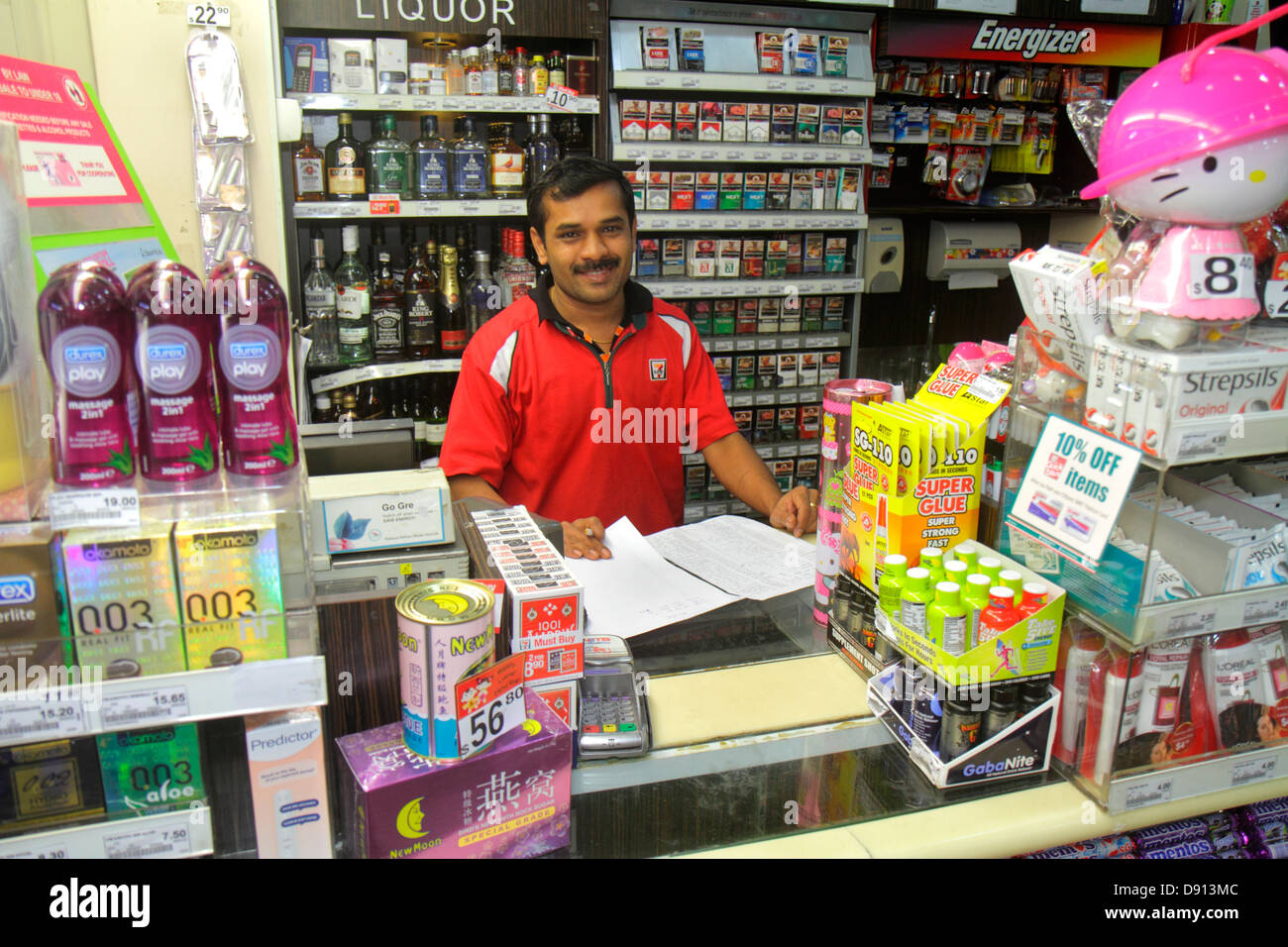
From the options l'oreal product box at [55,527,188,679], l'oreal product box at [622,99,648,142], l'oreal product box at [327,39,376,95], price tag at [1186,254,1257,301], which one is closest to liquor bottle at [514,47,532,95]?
l'oreal product box at [622,99,648,142]

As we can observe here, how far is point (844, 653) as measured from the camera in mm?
1615

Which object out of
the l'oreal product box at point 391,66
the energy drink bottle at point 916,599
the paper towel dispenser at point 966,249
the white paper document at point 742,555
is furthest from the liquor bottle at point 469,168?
the energy drink bottle at point 916,599

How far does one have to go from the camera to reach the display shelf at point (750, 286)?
385cm

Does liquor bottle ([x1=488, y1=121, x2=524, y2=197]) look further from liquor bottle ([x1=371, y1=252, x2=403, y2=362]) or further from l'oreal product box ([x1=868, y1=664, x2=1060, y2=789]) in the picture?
l'oreal product box ([x1=868, y1=664, x2=1060, y2=789])

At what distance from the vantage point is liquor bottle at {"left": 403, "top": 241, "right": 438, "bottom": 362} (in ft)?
11.5

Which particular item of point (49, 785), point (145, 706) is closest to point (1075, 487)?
point (145, 706)

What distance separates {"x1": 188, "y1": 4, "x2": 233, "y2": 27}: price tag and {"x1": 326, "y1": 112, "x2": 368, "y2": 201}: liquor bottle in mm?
556

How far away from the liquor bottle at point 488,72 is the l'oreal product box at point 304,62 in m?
0.53

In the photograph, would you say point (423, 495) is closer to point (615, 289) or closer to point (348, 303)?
point (615, 289)

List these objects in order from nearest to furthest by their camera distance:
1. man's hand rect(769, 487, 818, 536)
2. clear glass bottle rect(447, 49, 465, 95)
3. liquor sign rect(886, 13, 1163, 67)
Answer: man's hand rect(769, 487, 818, 536), clear glass bottle rect(447, 49, 465, 95), liquor sign rect(886, 13, 1163, 67)

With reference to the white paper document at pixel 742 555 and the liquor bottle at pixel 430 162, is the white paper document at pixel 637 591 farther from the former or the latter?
the liquor bottle at pixel 430 162

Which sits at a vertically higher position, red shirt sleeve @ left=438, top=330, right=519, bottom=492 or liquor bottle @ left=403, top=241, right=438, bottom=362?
liquor bottle @ left=403, top=241, right=438, bottom=362

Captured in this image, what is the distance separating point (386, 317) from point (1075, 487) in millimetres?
2743
